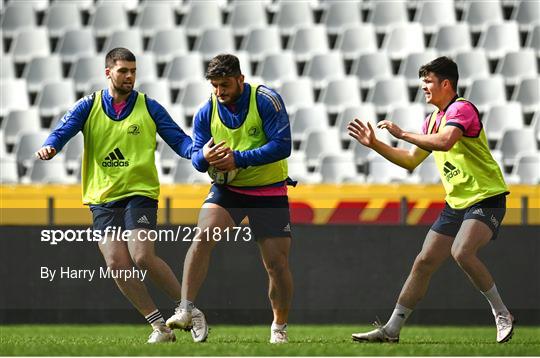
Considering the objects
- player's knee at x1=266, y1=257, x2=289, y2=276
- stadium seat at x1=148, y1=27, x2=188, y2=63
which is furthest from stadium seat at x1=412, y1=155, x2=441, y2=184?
player's knee at x1=266, y1=257, x2=289, y2=276

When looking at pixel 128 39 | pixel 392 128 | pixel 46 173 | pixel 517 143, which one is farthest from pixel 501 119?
pixel 392 128

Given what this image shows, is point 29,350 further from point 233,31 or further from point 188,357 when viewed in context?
point 233,31

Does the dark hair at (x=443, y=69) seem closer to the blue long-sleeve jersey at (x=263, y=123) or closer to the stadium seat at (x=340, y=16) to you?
the blue long-sleeve jersey at (x=263, y=123)

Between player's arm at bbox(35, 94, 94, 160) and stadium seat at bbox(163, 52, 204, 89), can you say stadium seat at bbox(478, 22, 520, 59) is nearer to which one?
stadium seat at bbox(163, 52, 204, 89)

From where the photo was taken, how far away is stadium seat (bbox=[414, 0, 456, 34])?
56.0ft

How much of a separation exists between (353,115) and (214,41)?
98.5 inches

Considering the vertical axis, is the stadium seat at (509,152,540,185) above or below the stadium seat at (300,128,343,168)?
below

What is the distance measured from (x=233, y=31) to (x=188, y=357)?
35.7 feet

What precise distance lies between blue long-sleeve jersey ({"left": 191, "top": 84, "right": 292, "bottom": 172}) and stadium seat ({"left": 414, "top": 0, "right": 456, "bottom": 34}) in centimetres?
970

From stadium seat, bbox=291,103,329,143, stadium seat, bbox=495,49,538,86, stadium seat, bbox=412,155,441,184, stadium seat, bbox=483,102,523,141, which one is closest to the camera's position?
stadium seat, bbox=412,155,441,184

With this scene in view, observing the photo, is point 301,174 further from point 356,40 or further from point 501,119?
point 356,40

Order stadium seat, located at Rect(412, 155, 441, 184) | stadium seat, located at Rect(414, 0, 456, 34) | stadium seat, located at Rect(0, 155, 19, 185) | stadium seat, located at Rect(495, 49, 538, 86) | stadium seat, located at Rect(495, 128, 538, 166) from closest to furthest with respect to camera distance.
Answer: stadium seat, located at Rect(0, 155, 19, 185)
stadium seat, located at Rect(412, 155, 441, 184)
stadium seat, located at Rect(495, 128, 538, 166)
stadium seat, located at Rect(495, 49, 538, 86)
stadium seat, located at Rect(414, 0, 456, 34)

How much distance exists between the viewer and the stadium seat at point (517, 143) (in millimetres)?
14867

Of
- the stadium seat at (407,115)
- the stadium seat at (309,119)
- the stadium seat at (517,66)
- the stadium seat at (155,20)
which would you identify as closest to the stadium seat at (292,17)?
the stadium seat at (155,20)
